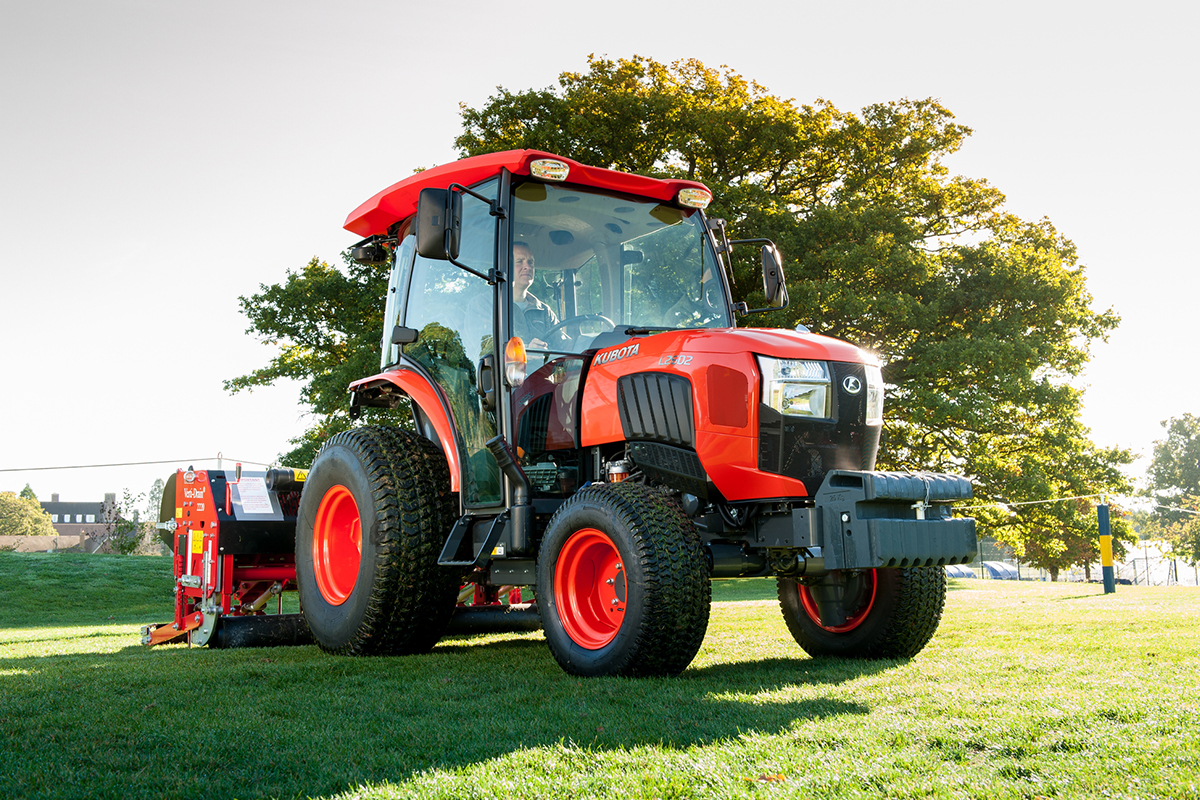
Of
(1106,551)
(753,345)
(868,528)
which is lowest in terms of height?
(1106,551)

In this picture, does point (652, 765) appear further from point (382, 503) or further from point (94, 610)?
point (94, 610)

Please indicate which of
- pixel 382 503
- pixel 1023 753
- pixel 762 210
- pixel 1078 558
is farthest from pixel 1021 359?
pixel 1078 558

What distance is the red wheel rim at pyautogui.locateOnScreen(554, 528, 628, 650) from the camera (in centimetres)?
468

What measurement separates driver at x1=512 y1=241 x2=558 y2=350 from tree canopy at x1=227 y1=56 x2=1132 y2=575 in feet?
39.4

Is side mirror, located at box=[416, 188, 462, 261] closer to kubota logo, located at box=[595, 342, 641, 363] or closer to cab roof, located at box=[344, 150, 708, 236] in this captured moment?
cab roof, located at box=[344, 150, 708, 236]

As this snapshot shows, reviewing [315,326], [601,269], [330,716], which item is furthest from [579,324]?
[315,326]

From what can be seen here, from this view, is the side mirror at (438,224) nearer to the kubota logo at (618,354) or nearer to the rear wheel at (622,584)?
the kubota logo at (618,354)

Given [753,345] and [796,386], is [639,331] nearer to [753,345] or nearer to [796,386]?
[753,345]

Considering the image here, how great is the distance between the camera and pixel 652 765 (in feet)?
9.29

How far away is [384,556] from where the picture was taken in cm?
550

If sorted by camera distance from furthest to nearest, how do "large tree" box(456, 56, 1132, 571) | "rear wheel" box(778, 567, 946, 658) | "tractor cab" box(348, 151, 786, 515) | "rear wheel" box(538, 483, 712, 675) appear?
"large tree" box(456, 56, 1132, 571)
"tractor cab" box(348, 151, 786, 515)
"rear wheel" box(778, 567, 946, 658)
"rear wheel" box(538, 483, 712, 675)

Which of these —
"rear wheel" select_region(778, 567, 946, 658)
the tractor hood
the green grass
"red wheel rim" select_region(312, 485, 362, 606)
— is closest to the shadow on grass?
the green grass

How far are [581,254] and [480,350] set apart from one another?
2.74 feet

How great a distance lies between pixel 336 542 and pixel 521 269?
2.19 metres
